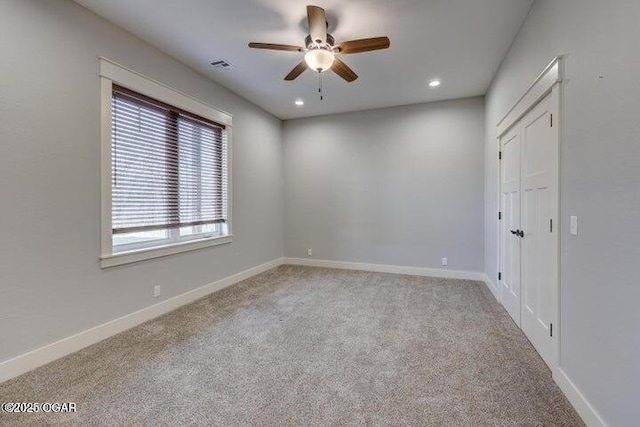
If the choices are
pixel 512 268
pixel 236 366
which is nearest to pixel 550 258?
pixel 512 268

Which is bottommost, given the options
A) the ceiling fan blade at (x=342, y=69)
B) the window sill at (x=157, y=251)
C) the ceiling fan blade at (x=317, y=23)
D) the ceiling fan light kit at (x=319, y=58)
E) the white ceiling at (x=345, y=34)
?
the window sill at (x=157, y=251)

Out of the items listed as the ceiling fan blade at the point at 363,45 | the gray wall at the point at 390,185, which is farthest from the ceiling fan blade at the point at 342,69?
the gray wall at the point at 390,185

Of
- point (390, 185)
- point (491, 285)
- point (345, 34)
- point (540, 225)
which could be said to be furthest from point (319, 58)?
point (491, 285)

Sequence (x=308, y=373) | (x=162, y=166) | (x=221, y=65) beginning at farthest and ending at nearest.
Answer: (x=221, y=65), (x=162, y=166), (x=308, y=373)

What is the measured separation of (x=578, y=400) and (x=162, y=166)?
3996 millimetres

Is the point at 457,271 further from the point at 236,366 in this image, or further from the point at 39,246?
the point at 39,246

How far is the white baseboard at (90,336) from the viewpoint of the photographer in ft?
6.65

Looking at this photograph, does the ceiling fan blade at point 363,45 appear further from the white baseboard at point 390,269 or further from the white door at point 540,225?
the white baseboard at point 390,269

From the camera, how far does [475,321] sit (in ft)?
9.67

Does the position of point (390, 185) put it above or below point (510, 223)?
above

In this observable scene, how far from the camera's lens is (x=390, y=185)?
193 inches

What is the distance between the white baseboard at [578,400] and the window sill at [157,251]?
364cm

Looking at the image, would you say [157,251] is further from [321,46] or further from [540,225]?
[540,225]

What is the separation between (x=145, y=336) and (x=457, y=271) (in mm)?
4299
